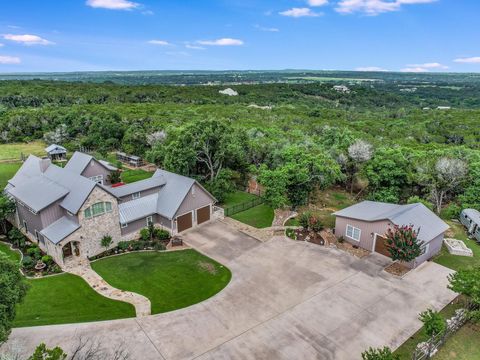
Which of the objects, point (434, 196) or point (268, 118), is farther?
point (268, 118)

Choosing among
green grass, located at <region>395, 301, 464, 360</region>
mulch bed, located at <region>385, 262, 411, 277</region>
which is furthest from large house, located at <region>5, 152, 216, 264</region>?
green grass, located at <region>395, 301, 464, 360</region>

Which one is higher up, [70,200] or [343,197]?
[70,200]

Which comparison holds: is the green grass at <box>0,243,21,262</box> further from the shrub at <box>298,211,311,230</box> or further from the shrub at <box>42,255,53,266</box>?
the shrub at <box>298,211,311,230</box>

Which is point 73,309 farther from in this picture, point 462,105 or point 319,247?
point 462,105

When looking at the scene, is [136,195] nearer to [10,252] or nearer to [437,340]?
[10,252]

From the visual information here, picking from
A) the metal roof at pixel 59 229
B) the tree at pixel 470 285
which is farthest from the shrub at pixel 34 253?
the tree at pixel 470 285

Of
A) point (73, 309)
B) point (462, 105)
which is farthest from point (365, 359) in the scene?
point (462, 105)
